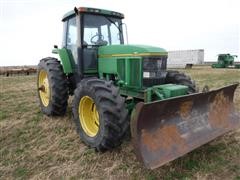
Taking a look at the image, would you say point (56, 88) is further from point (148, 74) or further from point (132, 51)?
point (148, 74)

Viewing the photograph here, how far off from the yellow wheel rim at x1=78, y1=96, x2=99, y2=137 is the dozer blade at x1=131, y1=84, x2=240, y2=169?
4.01 feet

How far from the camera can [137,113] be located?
320 centimetres

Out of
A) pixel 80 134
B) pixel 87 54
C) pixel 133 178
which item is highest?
pixel 87 54

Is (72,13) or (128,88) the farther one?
(72,13)

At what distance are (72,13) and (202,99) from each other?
311 centimetres

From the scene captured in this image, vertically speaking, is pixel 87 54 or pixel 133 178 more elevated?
pixel 87 54

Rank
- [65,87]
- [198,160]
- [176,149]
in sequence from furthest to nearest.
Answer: [65,87]
[198,160]
[176,149]

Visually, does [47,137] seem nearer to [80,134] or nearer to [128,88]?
[80,134]

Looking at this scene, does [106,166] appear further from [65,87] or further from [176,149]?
[65,87]

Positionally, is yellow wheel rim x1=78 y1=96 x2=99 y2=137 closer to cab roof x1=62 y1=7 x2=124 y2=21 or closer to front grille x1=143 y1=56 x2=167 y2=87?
front grille x1=143 y1=56 x2=167 y2=87

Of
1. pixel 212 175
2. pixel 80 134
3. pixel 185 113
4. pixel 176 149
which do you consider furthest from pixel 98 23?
pixel 212 175

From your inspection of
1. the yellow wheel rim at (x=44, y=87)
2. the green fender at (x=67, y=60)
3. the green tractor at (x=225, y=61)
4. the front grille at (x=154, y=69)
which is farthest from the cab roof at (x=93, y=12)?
the green tractor at (x=225, y=61)

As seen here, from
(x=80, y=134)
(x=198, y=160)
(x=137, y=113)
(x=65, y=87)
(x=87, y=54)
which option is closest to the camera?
(x=137, y=113)

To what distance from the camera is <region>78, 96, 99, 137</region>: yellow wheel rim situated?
4.36 metres
